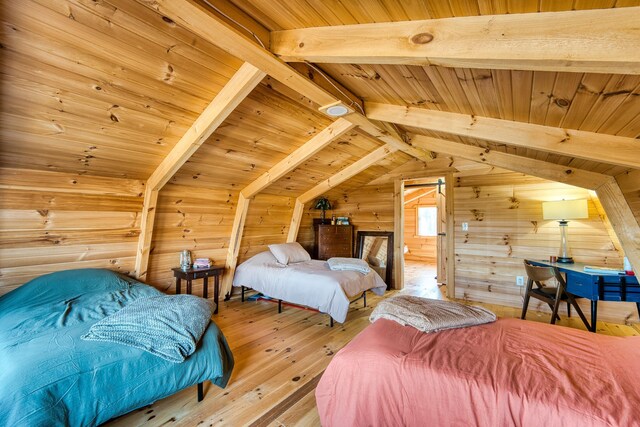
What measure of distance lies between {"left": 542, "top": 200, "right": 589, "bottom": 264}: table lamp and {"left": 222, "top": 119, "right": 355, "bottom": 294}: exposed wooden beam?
106 inches

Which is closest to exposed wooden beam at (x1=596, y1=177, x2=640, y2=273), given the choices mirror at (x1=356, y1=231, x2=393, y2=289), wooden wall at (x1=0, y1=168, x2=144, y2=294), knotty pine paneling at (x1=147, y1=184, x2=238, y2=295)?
mirror at (x1=356, y1=231, x2=393, y2=289)

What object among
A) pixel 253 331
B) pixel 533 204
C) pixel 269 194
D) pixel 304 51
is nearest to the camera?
pixel 304 51

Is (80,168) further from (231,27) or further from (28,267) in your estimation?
(231,27)

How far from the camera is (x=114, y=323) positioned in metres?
1.87

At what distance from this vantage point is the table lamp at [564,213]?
10.9 ft

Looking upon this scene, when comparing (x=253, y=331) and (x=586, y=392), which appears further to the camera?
(x=253, y=331)

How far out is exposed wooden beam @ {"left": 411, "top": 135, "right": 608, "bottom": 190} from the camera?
2514 millimetres

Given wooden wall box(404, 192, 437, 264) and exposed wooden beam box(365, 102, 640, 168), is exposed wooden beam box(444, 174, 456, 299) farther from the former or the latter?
wooden wall box(404, 192, 437, 264)

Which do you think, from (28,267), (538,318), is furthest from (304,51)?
(538,318)

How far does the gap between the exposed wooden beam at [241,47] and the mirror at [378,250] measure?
3161 mm

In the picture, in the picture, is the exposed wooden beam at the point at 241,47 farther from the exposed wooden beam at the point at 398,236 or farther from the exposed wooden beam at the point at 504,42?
the exposed wooden beam at the point at 398,236

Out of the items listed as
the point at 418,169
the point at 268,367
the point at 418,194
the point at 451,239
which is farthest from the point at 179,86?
the point at 418,194

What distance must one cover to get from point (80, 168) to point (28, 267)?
102 cm

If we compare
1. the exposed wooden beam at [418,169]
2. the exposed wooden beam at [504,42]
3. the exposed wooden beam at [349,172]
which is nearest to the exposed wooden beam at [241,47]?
the exposed wooden beam at [504,42]
